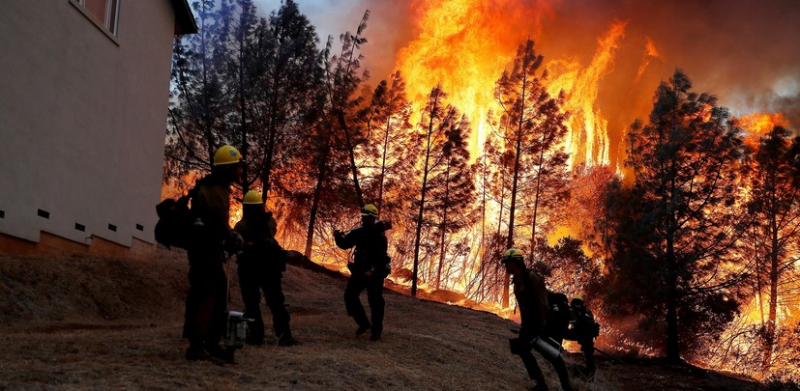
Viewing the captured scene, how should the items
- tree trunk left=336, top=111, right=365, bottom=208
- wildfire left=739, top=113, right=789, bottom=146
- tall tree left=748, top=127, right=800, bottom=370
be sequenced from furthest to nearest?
wildfire left=739, top=113, right=789, bottom=146 → tall tree left=748, top=127, right=800, bottom=370 → tree trunk left=336, top=111, right=365, bottom=208

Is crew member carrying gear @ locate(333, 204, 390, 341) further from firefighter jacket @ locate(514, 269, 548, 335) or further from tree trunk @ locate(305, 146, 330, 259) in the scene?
tree trunk @ locate(305, 146, 330, 259)

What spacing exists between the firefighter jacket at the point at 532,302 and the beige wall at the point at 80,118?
8.89m

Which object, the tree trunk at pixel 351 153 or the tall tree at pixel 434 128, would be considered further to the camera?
the tall tree at pixel 434 128

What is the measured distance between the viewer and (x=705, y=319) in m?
23.4

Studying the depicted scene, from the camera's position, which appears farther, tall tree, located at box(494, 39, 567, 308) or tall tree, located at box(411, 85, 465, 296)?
tall tree, located at box(494, 39, 567, 308)

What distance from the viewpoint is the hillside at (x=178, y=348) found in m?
5.63

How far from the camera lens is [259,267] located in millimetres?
8195

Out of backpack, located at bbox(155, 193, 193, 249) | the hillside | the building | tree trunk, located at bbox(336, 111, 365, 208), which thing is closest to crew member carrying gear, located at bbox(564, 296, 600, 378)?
the hillside

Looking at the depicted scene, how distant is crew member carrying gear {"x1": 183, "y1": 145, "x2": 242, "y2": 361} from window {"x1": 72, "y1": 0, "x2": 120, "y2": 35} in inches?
369

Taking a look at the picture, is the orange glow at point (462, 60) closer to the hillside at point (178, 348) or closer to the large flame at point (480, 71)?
the large flame at point (480, 71)

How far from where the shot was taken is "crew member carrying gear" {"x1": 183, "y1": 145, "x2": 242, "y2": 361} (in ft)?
19.5

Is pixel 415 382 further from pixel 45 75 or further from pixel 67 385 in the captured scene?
pixel 45 75

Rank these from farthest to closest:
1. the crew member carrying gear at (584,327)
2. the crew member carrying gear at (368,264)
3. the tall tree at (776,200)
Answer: the tall tree at (776,200) → the crew member carrying gear at (584,327) → the crew member carrying gear at (368,264)

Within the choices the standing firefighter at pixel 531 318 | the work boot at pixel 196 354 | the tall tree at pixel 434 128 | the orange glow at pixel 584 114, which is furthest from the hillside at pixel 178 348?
the orange glow at pixel 584 114
